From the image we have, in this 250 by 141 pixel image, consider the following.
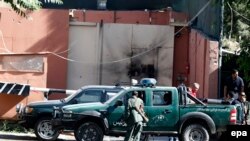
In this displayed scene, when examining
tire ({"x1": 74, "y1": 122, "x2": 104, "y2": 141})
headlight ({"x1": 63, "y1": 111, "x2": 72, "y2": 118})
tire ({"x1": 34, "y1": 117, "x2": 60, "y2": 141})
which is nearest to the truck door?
tire ({"x1": 74, "y1": 122, "x2": 104, "y2": 141})

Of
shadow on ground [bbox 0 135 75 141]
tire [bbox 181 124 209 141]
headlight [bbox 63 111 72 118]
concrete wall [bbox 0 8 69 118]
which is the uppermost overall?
concrete wall [bbox 0 8 69 118]

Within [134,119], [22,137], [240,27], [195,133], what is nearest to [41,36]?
[22,137]

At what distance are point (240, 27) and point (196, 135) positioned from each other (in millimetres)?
10348

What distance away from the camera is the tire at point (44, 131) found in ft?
53.1

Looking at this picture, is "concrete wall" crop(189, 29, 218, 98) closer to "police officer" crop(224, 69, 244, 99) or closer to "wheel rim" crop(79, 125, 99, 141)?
"police officer" crop(224, 69, 244, 99)

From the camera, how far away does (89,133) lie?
1512 centimetres

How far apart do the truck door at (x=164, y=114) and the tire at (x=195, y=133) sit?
33 cm

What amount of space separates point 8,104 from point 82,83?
536 cm

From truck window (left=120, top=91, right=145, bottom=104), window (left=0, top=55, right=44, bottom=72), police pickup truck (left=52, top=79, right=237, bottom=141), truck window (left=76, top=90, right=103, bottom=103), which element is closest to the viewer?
police pickup truck (left=52, top=79, right=237, bottom=141)

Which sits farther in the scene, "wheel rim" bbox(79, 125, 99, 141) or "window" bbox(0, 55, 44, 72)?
"window" bbox(0, 55, 44, 72)

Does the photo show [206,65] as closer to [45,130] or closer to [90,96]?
[90,96]

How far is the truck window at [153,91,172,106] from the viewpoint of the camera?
1498 centimetres

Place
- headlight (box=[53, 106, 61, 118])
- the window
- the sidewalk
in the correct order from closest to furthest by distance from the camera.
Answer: headlight (box=[53, 106, 61, 118]) → the sidewalk → the window

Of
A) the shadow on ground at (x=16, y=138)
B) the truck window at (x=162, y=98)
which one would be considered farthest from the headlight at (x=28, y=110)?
the truck window at (x=162, y=98)
